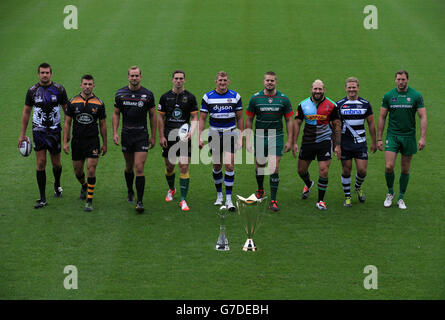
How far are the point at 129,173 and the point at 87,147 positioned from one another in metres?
0.90

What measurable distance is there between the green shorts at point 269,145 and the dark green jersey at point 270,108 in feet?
0.72

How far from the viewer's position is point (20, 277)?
371 inches

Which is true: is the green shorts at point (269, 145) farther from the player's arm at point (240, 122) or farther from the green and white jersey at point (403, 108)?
the green and white jersey at point (403, 108)

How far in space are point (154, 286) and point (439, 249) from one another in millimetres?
4418

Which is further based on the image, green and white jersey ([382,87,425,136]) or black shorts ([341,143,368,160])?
black shorts ([341,143,368,160])

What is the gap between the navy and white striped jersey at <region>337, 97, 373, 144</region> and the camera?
12.3 meters

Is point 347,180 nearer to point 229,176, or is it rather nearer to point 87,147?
point 229,176

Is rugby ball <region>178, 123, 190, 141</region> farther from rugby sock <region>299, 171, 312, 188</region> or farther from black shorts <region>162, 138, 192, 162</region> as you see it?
rugby sock <region>299, 171, 312, 188</region>

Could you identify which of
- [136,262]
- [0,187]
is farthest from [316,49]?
[136,262]

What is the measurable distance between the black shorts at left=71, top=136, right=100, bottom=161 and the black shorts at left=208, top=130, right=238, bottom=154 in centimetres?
202

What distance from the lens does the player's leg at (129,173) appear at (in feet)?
40.4

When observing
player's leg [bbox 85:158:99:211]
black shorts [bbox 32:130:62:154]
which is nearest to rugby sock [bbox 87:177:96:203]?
player's leg [bbox 85:158:99:211]

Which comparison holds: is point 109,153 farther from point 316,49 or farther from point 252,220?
point 316,49

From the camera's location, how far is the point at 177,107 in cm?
1215
